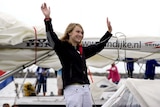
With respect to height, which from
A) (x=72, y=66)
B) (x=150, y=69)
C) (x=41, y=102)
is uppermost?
(x=72, y=66)

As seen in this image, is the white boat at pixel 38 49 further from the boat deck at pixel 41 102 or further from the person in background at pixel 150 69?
the person in background at pixel 150 69

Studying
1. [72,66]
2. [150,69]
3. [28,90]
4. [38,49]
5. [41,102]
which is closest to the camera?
[72,66]

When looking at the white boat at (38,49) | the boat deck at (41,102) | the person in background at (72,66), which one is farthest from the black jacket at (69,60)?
the boat deck at (41,102)

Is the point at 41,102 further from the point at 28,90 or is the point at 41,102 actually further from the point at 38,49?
the point at 38,49

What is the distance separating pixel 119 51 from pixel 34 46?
4.43 feet

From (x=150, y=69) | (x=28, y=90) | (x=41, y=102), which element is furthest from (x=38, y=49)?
(x=150, y=69)

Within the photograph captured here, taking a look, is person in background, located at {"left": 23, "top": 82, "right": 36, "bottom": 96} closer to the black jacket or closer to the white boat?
the white boat

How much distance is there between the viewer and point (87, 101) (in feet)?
10.8

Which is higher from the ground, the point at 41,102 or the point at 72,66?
the point at 72,66

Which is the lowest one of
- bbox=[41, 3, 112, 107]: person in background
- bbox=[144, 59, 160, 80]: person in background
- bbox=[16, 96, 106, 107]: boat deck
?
bbox=[16, 96, 106, 107]: boat deck

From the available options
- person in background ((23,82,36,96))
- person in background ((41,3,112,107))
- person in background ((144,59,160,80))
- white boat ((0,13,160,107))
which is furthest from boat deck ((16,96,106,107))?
person in background ((41,3,112,107))

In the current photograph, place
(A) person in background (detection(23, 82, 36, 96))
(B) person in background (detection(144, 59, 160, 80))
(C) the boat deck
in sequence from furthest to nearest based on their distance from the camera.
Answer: (B) person in background (detection(144, 59, 160, 80)) < (A) person in background (detection(23, 82, 36, 96)) < (C) the boat deck

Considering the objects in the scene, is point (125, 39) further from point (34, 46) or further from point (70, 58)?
point (70, 58)

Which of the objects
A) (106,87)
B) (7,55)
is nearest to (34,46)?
(7,55)
